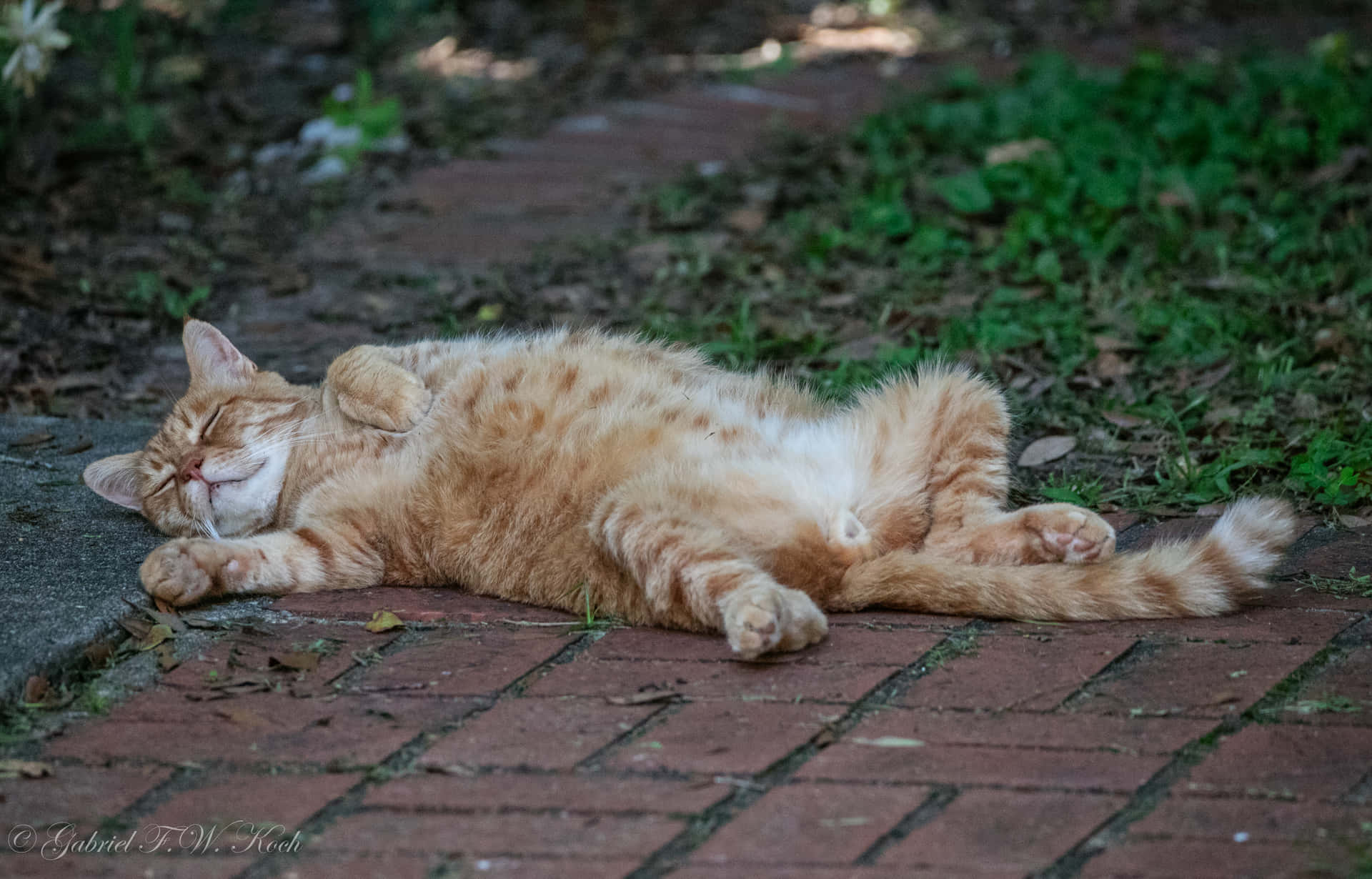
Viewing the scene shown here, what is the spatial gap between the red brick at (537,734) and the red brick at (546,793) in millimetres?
55

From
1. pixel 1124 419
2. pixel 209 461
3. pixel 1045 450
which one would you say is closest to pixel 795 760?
pixel 1045 450

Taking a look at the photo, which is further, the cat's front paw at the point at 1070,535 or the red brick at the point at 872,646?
the cat's front paw at the point at 1070,535

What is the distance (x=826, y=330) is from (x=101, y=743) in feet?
10.1

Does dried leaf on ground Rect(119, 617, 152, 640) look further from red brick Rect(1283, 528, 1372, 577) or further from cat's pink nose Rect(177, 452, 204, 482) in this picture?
A: red brick Rect(1283, 528, 1372, 577)

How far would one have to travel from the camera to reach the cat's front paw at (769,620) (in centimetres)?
268

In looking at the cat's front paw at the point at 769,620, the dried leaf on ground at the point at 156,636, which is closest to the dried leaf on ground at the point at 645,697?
the cat's front paw at the point at 769,620

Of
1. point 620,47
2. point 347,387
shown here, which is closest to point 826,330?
point 347,387

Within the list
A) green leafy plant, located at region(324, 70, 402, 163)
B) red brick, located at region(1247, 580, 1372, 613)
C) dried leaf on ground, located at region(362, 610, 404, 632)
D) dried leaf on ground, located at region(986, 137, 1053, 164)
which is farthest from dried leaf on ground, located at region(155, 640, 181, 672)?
green leafy plant, located at region(324, 70, 402, 163)

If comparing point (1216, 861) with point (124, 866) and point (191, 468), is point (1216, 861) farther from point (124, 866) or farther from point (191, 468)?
point (191, 468)

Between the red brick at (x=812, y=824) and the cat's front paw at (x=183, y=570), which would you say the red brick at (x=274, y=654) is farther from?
the red brick at (x=812, y=824)

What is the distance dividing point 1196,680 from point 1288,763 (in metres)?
0.32

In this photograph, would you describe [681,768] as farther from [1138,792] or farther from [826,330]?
[826,330]

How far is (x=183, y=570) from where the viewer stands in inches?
122

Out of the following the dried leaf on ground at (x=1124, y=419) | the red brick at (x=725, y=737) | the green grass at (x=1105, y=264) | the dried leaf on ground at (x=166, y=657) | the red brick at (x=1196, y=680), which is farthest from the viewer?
the dried leaf on ground at (x=1124, y=419)
